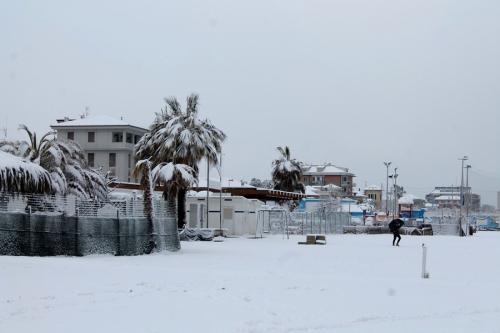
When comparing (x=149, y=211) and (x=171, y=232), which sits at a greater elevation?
(x=149, y=211)

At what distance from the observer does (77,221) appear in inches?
948

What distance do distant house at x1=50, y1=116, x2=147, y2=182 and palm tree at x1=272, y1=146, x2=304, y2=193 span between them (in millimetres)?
17205

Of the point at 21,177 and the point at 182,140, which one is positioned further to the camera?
the point at 182,140

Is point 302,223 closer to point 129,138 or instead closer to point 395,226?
point 395,226

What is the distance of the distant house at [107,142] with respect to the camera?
83.3 meters

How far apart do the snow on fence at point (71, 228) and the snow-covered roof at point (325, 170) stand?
6182 inches

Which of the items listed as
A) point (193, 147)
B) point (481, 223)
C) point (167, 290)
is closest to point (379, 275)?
point (167, 290)

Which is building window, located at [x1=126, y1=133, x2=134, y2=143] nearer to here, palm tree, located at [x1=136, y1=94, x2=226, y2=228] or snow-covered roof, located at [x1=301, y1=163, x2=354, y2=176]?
palm tree, located at [x1=136, y1=94, x2=226, y2=228]

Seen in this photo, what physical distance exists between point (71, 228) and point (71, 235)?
24 centimetres

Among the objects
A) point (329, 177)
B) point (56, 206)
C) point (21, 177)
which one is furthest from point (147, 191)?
point (329, 177)

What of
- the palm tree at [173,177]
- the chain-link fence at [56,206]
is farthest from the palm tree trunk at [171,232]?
the palm tree at [173,177]

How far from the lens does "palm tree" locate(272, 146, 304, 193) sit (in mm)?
76188

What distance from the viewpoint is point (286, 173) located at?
76.4 m

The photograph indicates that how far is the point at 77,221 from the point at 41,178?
6212mm
